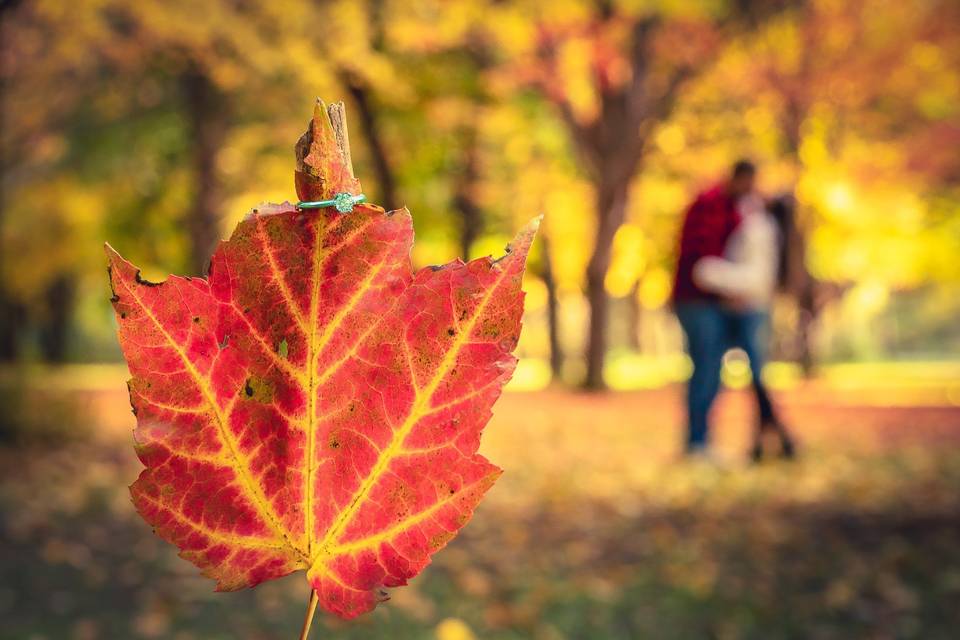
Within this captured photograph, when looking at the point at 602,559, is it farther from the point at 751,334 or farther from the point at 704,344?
the point at 751,334

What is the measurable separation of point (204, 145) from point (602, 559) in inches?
429

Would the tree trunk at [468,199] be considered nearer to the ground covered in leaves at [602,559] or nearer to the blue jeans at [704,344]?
the ground covered in leaves at [602,559]

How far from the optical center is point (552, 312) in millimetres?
24891

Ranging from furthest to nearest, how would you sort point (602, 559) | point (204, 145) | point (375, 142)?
point (375, 142)
point (204, 145)
point (602, 559)

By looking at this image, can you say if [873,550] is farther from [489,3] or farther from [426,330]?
[489,3]

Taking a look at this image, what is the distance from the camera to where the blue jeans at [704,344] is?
6422 millimetres

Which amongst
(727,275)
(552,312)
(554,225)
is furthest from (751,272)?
(552,312)

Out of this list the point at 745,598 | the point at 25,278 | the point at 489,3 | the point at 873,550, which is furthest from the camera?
the point at 25,278

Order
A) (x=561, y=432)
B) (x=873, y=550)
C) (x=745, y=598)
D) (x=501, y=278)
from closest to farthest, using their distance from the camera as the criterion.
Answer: (x=501, y=278) → (x=745, y=598) → (x=873, y=550) → (x=561, y=432)

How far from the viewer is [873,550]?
203 inches

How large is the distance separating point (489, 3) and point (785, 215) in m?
4.73

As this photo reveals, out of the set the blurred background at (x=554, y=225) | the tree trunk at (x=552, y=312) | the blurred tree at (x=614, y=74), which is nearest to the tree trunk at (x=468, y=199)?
the blurred background at (x=554, y=225)

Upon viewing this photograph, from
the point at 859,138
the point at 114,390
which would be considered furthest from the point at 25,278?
the point at 859,138

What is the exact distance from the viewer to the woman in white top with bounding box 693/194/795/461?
19.8 ft
